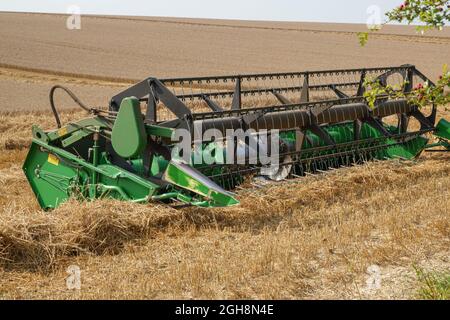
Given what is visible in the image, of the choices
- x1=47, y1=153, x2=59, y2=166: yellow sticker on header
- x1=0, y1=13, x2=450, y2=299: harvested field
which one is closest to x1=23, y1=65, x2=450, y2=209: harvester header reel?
x1=47, y1=153, x2=59, y2=166: yellow sticker on header

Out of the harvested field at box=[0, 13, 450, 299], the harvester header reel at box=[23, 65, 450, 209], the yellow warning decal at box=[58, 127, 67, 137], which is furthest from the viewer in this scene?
the yellow warning decal at box=[58, 127, 67, 137]

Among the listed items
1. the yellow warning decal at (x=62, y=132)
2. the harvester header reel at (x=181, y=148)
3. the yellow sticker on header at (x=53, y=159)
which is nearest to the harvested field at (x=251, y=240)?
the harvester header reel at (x=181, y=148)

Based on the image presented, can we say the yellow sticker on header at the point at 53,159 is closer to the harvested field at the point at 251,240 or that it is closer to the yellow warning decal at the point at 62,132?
the yellow warning decal at the point at 62,132

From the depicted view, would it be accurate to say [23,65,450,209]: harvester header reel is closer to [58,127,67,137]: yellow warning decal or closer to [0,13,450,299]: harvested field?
[58,127,67,137]: yellow warning decal

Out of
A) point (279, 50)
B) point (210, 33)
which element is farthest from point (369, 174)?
point (210, 33)

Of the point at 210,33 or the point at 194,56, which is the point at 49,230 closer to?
the point at 194,56

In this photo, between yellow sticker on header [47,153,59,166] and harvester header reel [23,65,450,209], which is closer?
harvester header reel [23,65,450,209]

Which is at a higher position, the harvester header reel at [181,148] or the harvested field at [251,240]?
the harvester header reel at [181,148]

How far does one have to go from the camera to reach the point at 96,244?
529 cm

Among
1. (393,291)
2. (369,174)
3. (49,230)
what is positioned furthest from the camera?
(369,174)

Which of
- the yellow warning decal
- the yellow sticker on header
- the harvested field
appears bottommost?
the harvested field

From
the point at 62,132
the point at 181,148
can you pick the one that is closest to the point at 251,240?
the point at 181,148

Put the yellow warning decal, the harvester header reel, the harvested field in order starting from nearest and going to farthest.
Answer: the harvested field < the harvester header reel < the yellow warning decal
